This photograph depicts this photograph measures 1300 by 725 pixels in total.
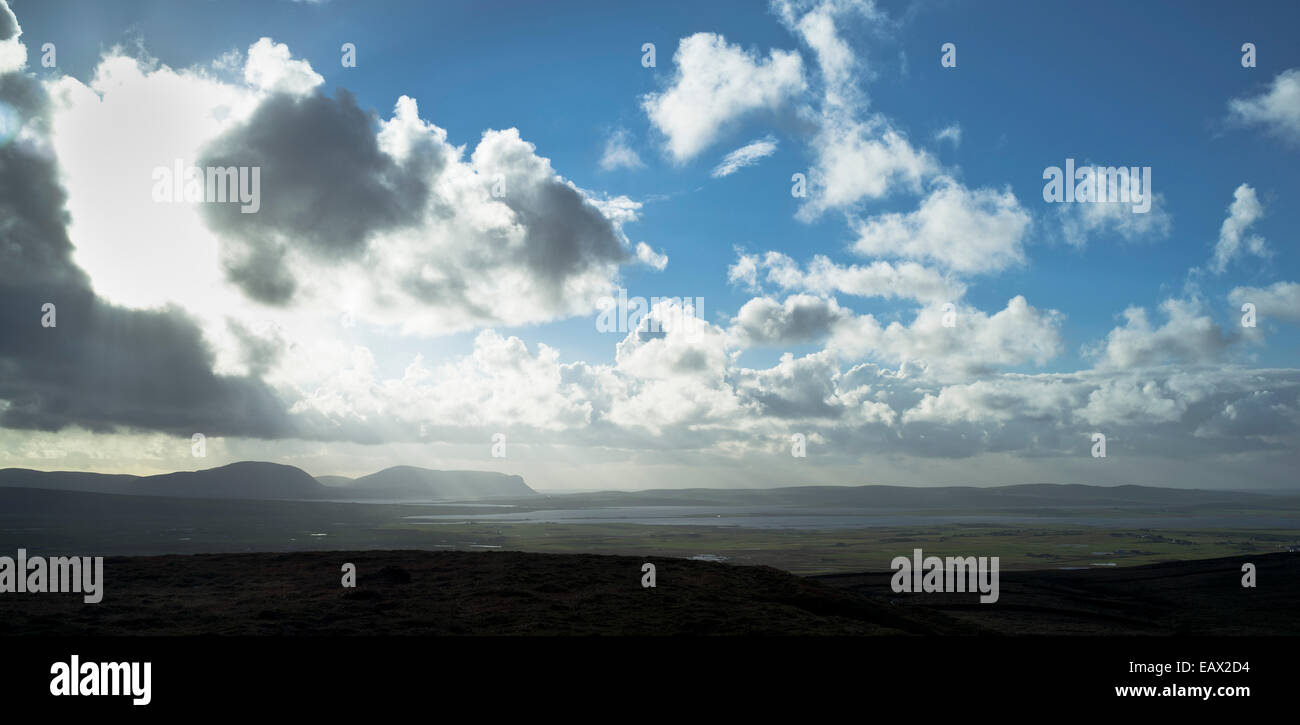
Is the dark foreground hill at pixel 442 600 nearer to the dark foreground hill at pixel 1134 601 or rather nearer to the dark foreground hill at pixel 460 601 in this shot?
the dark foreground hill at pixel 460 601

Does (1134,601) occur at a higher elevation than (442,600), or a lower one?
lower

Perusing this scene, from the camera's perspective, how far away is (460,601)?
32.5m

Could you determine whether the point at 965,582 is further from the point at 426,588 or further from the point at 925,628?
the point at 426,588

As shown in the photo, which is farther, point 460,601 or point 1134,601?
point 1134,601

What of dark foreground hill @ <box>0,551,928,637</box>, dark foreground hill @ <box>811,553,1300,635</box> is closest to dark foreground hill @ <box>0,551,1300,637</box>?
dark foreground hill @ <box>0,551,928,637</box>

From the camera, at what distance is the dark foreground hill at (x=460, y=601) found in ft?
89.1

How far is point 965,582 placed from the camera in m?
92.2

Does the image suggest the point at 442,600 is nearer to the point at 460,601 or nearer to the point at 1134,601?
the point at 460,601

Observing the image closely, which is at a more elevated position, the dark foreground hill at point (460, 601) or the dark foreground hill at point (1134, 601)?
the dark foreground hill at point (460, 601)

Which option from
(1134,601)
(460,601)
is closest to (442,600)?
(460,601)

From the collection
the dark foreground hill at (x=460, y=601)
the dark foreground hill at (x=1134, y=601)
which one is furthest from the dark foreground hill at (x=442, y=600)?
the dark foreground hill at (x=1134, y=601)

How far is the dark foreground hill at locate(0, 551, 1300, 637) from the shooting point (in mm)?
27172
